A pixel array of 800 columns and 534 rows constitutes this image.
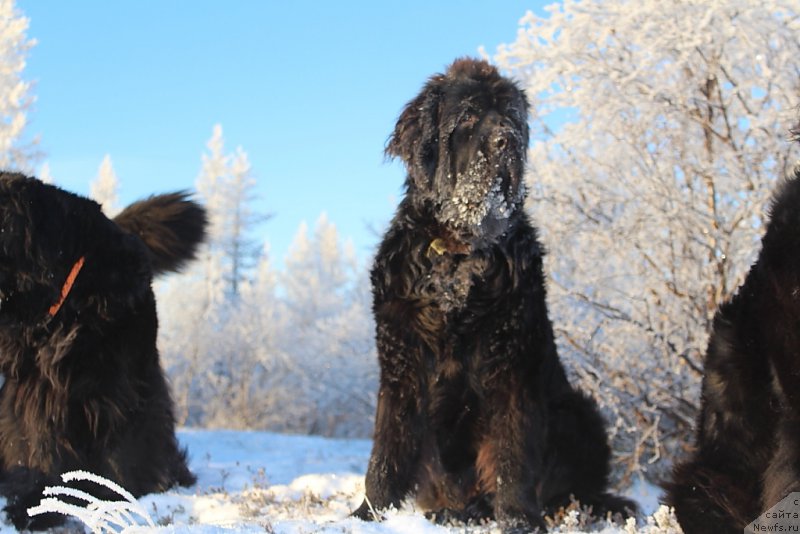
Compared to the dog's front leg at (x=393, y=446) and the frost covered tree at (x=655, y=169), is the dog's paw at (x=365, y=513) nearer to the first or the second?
the dog's front leg at (x=393, y=446)

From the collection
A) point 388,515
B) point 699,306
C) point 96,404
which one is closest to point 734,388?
point 388,515

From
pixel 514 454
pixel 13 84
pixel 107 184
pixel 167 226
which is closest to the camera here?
pixel 514 454

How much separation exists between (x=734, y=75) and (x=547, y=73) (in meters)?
1.54

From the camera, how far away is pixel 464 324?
3.54 m

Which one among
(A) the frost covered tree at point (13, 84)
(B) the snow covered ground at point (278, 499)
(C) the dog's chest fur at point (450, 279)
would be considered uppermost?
(A) the frost covered tree at point (13, 84)

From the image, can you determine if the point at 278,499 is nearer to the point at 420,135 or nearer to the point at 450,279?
the point at 450,279

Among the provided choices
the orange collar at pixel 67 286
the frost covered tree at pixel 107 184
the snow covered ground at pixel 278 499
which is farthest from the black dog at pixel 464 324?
the frost covered tree at pixel 107 184

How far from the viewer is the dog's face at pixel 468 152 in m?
3.61

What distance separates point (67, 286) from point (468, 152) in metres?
2.12

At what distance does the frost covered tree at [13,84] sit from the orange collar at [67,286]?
51.0 feet

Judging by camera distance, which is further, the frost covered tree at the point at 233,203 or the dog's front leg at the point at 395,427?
the frost covered tree at the point at 233,203

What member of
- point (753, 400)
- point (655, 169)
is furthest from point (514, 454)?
point (655, 169)

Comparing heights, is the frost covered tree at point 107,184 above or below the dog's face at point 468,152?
above

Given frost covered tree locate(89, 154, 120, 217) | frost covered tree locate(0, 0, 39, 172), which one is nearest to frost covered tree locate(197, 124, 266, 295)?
frost covered tree locate(89, 154, 120, 217)
